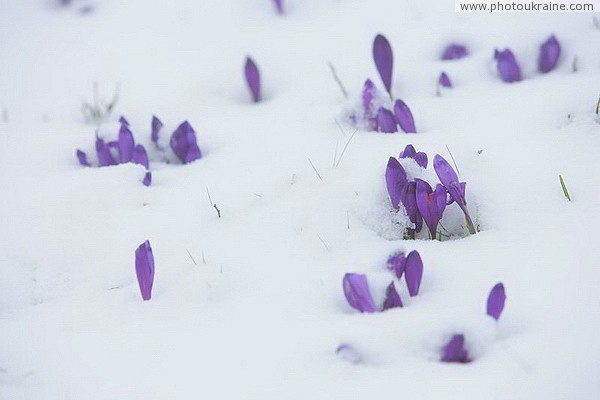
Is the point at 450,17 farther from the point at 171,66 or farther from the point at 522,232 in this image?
the point at 522,232

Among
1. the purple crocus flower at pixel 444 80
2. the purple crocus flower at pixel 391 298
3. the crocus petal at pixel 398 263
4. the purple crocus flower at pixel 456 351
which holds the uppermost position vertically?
the purple crocus flower at pixel 444 80

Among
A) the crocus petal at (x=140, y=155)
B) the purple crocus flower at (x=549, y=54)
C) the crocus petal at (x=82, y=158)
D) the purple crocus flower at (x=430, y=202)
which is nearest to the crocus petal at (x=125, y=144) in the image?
the crocus petal at (x=140, y=155)

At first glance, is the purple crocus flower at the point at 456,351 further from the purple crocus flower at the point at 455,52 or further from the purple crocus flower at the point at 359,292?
the purple crocus flower at the point at 455,52

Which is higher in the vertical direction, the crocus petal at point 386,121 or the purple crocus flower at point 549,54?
the purple crocus flower at point 549,54

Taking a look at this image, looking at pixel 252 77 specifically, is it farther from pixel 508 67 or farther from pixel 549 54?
pixel 549 54

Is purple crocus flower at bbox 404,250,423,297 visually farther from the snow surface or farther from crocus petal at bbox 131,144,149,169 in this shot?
crocus petal at bbox 131,144,149,169

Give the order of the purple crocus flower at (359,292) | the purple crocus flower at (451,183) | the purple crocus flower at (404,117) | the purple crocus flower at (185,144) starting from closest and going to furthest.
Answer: the purple crocus flower at (359,292) → the purple crocus flower at (451,183) → the purple crocus flower at (404,117) → the purple crocus flower at (185,144)

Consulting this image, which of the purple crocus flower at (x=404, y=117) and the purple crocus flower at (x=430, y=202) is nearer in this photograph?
the purple crocus flower at (x=430, y=202)
